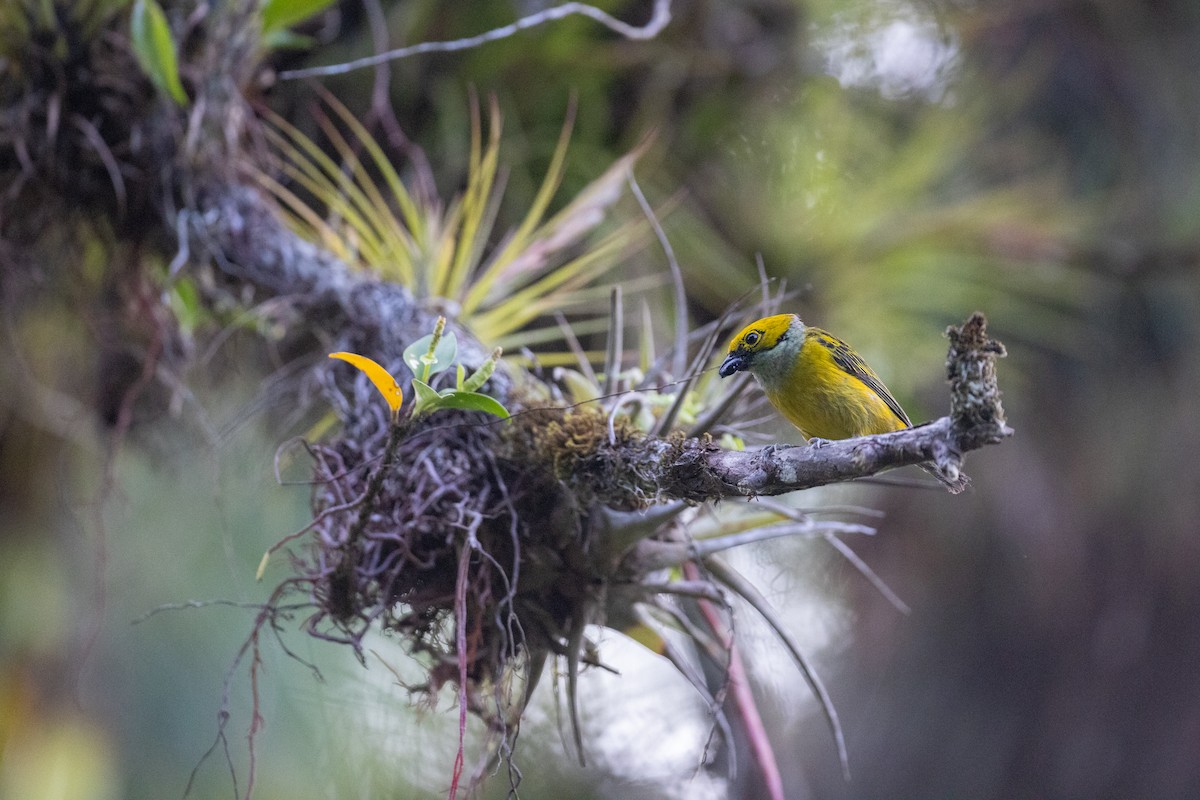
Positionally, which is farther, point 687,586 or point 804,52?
point 804,52

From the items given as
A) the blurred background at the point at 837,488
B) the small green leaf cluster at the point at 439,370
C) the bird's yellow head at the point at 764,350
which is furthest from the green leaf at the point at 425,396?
the blurred background at the point at 837,488

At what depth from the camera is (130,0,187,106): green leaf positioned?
1621 mm

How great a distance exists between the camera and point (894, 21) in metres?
2.67

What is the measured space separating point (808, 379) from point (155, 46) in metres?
1.25

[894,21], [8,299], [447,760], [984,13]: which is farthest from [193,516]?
[984,13]

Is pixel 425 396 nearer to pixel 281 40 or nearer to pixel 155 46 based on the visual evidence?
pixel 155 46

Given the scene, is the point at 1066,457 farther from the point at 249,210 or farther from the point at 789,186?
the point at 249,210

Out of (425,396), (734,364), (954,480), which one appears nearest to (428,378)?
(425,396)

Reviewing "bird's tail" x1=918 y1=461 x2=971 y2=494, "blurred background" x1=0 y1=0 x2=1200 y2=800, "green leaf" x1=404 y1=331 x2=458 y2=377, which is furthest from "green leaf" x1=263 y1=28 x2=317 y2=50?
"bird's tail" x1=918 y1=461 x2=971 y2=494

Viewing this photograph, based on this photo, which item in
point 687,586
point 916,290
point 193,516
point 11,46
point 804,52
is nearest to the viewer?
point 687,586

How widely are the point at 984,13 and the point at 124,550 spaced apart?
10.0ft

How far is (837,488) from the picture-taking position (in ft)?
8.37

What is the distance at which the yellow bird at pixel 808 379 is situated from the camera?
1.10m

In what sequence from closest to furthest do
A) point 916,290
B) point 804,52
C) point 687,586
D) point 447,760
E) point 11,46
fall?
point 687,586, point 11,46, point 447,760, point 916,290, point 804,52
